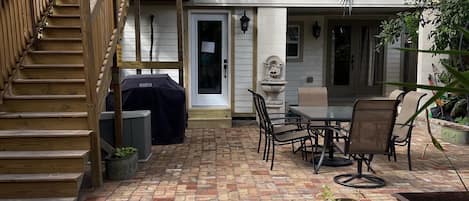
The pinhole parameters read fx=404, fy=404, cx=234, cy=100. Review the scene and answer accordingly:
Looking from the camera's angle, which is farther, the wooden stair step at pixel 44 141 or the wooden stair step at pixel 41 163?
the wooden stair step at pixel 44 141

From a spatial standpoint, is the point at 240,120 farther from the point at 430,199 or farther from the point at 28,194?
the point at 430,199

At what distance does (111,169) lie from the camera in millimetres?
4254

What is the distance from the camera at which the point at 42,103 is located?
13.6 feet

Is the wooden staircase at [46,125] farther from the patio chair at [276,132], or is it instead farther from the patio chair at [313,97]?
the patio chair at [313,97]

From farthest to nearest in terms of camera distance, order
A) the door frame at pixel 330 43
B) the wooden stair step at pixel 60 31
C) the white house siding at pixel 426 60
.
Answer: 1. the door frame at pixel 330 43
2. the white house siding at pixel 426 60
3. the wooden stair step at pixel 60 31

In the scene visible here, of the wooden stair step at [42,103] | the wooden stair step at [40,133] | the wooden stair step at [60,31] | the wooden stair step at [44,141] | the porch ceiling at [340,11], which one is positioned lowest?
the wooden stair step at [44,141]

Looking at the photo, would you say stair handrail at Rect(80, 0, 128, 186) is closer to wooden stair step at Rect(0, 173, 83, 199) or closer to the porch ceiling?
wooden stair step at Rect(0, 173, 83, 199)

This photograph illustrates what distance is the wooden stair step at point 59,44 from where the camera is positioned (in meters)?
4.96

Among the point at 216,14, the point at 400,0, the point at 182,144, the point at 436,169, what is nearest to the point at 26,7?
the point at 182,144

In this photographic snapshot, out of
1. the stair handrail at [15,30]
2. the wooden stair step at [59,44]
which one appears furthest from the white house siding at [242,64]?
the stair handrail at [15,30]

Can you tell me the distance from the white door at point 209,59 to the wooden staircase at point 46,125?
317 centimetres

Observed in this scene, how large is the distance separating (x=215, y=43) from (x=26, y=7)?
12.5ft

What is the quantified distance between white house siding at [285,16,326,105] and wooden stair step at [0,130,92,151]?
6.69 m

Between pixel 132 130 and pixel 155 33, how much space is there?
Result: 10.7ft
